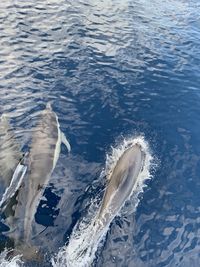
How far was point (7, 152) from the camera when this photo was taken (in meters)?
16.4

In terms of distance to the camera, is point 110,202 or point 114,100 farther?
point 114,100

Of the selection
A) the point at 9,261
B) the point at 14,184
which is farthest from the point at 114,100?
the point at 9,261

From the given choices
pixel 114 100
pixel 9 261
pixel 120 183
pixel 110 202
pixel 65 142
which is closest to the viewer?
pixel 9 261

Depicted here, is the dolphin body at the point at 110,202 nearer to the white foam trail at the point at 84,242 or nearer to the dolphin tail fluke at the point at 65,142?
the white foam trail at the point at 84,242

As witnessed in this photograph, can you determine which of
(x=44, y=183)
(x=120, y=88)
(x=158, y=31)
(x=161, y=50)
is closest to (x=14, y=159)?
(x=44, y=183)

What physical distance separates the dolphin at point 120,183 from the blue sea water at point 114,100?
0.71 m

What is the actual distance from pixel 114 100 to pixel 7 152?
250 inches

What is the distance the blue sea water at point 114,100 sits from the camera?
15242 mm

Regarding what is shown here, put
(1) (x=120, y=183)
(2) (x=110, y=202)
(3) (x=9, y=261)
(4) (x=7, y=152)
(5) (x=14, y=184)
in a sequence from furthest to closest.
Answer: (4) (x=7, y=152), (1) (x=120, y=183), (2) (x=110, y=202), (5) (x=14, y=184), (3) (x=9, y=261)

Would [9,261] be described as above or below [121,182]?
below

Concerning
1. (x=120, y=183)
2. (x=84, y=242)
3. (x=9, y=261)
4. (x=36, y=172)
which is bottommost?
(x=84, y=242)

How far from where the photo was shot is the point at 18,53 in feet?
75.7

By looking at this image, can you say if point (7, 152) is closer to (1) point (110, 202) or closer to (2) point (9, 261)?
(1) point (110, 202)

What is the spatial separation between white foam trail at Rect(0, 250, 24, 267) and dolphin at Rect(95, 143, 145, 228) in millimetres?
2906
